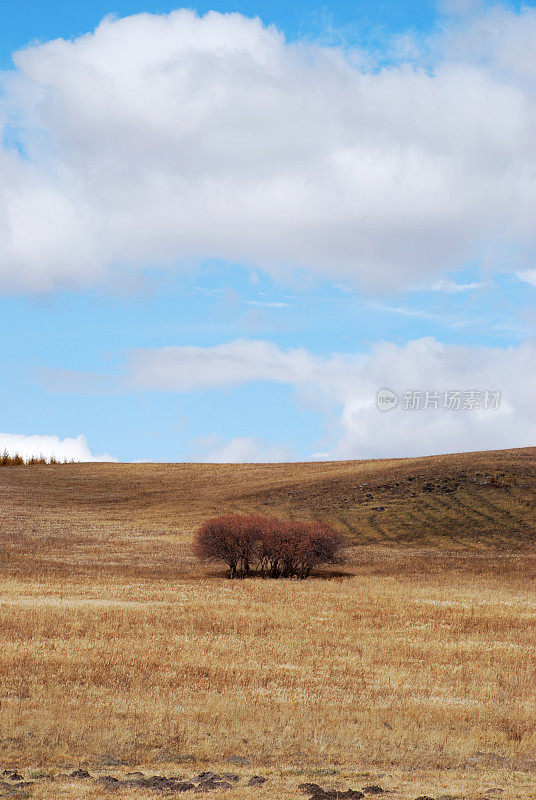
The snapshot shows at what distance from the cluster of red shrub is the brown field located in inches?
59.1

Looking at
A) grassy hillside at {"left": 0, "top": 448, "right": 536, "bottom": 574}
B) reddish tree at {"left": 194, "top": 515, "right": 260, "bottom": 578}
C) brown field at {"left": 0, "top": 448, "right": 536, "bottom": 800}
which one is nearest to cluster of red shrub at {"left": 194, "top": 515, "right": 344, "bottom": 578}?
reddish tree at {"left": 194, "top": 515, "right": 260, "bottom": 578}

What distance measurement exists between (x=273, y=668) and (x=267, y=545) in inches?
988

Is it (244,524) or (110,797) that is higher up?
(244,524)

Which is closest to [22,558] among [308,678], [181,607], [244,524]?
[244,524]

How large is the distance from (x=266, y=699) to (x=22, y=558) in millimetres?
31776

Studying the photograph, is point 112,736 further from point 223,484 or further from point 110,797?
point 223,484

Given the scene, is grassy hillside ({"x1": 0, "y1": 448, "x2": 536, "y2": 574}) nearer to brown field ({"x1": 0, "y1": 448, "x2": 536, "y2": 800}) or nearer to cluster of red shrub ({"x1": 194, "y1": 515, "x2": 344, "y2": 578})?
brown field ({"x1": 0, "y1": 448, "x2": 536, "y2": 800})

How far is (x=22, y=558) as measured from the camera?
148 feet

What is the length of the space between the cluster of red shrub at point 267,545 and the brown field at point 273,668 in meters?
1.50

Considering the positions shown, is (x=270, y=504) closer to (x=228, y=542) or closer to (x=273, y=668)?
(x=228, y=542)

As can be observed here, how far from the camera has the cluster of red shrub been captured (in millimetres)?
44469

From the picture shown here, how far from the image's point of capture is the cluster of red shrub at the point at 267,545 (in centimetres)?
4447

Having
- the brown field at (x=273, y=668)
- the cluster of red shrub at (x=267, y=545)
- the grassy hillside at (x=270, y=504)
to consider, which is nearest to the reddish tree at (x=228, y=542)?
the cluster of red shrub at (x=267, y=545)

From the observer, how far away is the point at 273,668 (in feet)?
64.0
